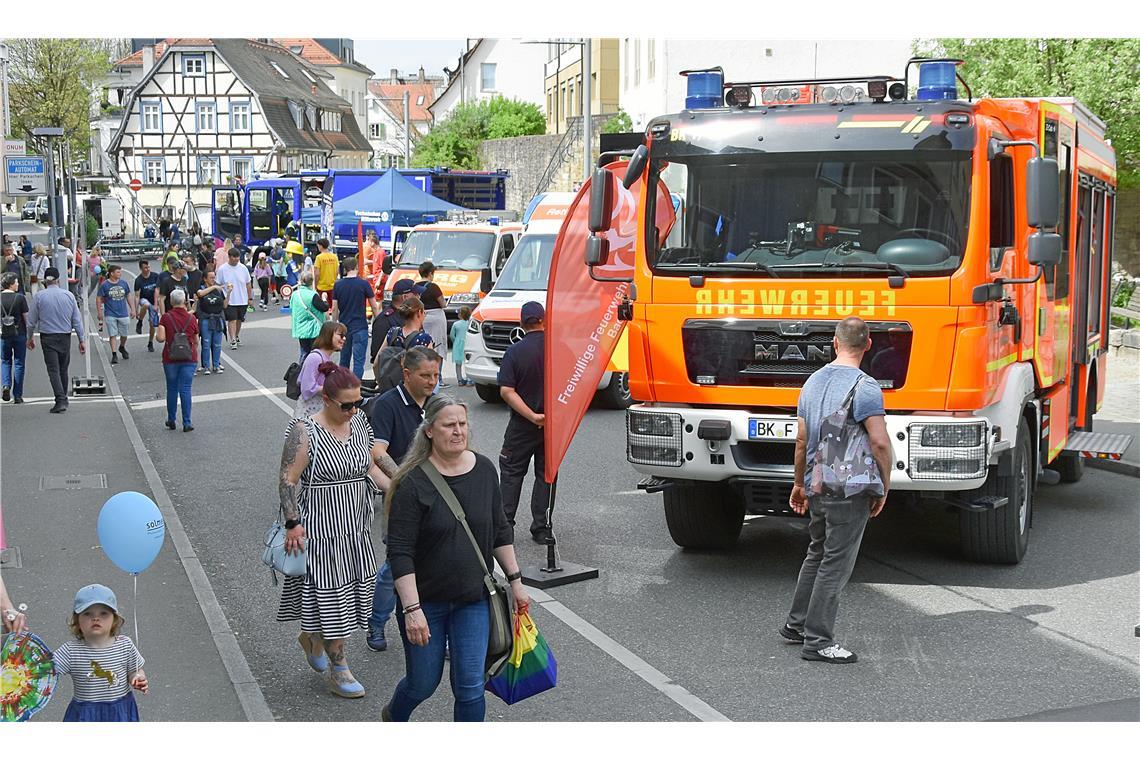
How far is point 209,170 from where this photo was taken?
7875 cm

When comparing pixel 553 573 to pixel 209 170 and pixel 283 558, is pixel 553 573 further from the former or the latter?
pixel 209 170

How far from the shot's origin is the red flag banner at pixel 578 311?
9.83 m

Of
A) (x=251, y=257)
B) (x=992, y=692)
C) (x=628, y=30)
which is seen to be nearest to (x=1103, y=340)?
(x=992, y=692)

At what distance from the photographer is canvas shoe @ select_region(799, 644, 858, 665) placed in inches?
297

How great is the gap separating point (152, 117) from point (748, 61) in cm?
5056

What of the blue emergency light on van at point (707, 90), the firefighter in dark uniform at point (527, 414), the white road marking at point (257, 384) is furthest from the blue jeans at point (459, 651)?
the white road marking at point (257, 384)

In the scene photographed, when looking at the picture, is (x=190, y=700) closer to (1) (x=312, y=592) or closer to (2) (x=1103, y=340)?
(1) (x=312, y=592)

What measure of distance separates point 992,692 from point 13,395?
1525 cm

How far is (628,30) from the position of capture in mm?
6891

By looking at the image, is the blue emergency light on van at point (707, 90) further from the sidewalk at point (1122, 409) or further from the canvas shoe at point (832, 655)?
the sidewalk at point (1122, 409)

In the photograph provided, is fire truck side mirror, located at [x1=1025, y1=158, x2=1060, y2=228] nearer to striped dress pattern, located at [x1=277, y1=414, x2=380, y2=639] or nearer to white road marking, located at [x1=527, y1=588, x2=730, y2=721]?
white road marking, located at [x1=527, y1=588, x2=730, y2=721]

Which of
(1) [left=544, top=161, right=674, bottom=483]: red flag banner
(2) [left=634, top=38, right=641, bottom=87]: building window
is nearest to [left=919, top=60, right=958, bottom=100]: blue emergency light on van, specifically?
(1) [left=544, top=161, right=674, bottom=483]: red flag banner

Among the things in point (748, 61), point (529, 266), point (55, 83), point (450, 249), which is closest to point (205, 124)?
point (55, 83)

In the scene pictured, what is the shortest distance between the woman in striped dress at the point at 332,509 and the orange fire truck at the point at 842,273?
9.32 ft
